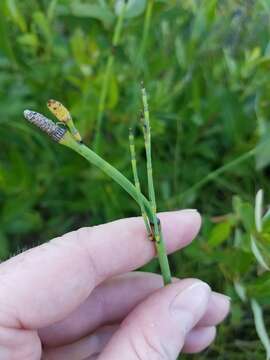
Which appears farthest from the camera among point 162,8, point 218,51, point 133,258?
point 218,51

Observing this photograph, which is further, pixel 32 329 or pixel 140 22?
pixel 140 22

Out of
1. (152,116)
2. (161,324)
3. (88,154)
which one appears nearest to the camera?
(88,154)

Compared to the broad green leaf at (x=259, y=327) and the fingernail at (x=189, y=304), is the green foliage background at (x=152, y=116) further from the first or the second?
the fingernail at (x=189, y=304)

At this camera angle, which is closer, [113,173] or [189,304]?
[113,173]

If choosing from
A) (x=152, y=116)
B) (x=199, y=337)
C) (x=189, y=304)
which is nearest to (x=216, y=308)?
(x=199, y=337)

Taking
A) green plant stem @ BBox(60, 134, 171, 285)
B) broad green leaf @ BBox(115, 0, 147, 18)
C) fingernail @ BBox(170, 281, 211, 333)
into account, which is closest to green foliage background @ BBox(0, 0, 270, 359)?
broad green leaf @ BBox(115, 0, 147, 18)

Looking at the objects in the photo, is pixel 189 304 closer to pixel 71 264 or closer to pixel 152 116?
pixel 71 264

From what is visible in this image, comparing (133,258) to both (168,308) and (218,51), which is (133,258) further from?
(218,51)

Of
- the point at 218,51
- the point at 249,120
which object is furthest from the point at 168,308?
the point at 218,51
